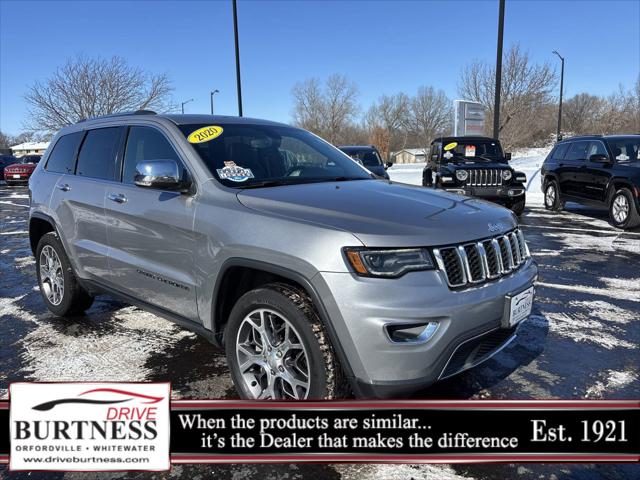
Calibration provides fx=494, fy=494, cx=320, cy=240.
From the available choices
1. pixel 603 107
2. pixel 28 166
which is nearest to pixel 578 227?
pixel 28 166

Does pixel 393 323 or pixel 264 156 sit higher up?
pixel 264 156

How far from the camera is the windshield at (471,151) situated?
37.4ft

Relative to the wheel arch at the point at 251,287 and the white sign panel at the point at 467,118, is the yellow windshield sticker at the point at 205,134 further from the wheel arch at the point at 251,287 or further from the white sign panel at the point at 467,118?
the white sign panel at the point at 467,118

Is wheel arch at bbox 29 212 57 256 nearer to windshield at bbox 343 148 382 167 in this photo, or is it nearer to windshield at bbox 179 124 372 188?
windshield at bbox 179 124 372 188

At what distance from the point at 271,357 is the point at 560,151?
36.6 feet

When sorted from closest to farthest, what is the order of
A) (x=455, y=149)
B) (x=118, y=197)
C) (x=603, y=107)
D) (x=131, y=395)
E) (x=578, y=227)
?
(x=131, y=395) → (x=118, y=197) → (x=578, y=227) → (x=455, y=149) → (x=603, y=107)

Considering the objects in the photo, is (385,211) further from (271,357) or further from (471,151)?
Answer: (471,151)

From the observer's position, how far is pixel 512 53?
112ft

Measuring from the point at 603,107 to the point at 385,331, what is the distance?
2407 inches

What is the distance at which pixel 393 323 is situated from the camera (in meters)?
2.20

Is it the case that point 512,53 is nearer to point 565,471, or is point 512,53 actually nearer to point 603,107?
point 603,107

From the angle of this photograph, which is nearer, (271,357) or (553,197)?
(271,357)

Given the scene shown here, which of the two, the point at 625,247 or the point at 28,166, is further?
the point at 28,166

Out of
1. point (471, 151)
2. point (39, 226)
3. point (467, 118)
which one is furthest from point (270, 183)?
point (467, 118)
